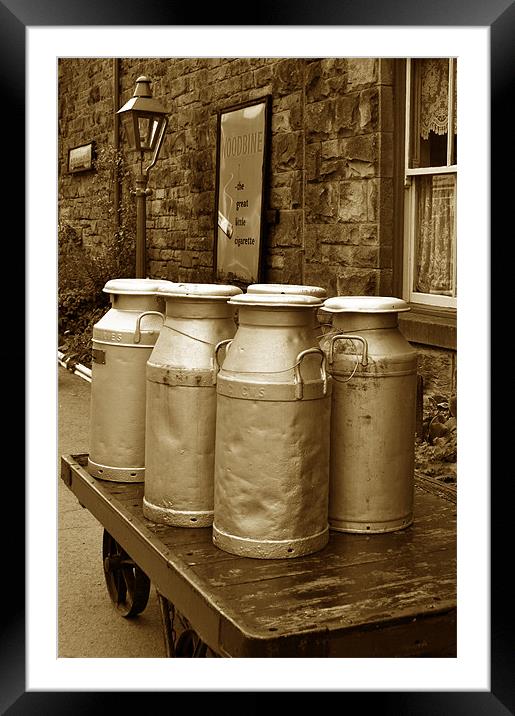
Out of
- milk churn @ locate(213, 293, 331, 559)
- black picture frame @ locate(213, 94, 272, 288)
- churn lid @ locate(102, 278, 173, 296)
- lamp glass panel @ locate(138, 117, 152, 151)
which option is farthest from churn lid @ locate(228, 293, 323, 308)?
lamp glass panel @ locate(138, 117, 152, 151)

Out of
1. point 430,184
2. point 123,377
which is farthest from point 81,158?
point 123,377

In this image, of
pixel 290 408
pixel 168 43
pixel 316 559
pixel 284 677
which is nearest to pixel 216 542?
pixel 316 559

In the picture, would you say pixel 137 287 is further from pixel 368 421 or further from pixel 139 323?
pixel 368 421

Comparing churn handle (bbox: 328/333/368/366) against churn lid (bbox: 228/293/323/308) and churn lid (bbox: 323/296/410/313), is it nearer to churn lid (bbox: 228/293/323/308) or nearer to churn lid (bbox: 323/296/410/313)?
churn lid (bbox: 323/296/410/313)

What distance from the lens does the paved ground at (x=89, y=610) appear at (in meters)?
3.23

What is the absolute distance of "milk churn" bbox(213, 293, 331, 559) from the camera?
7.19 ft

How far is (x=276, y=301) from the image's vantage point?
2.21 m

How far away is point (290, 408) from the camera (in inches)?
86.2

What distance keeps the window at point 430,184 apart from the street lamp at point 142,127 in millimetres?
2235

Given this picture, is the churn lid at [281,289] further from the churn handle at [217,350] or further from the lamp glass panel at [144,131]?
the lamp glass panel at [144,131]

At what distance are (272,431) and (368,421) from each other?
374 mm
